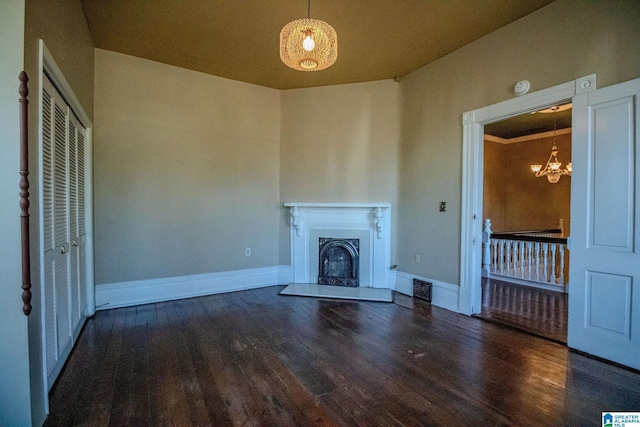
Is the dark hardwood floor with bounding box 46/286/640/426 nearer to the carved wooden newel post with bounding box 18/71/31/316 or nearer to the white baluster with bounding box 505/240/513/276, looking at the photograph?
the carved wooden newel post with bounding box 18/71/31/316

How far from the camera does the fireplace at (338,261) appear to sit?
4.50 metres

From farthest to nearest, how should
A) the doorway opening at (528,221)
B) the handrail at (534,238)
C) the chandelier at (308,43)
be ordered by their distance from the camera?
the handrail at (534,238) < the doorway opening at (528,221) < the chandelier at (308,43)

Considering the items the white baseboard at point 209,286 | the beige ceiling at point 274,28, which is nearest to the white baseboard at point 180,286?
the white baseboard at point 209,286

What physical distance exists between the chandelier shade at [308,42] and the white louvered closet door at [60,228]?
156 cm

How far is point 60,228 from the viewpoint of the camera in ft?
7.39

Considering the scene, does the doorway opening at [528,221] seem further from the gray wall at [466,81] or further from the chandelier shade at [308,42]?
the chandelier shade at [308,42]

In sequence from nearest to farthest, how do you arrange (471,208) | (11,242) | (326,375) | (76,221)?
(11,242), (326,375), (76,221), (471,208)

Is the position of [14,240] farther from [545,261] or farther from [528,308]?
[545,261]

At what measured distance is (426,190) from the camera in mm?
3934

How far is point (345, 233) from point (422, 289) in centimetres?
128

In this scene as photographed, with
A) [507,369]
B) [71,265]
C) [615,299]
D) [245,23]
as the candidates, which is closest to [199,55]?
[245,23]

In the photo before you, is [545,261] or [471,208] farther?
[545,261]

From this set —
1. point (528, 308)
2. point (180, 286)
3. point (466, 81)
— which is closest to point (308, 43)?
point (466, 81)

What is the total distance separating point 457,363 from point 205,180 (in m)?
3.46
